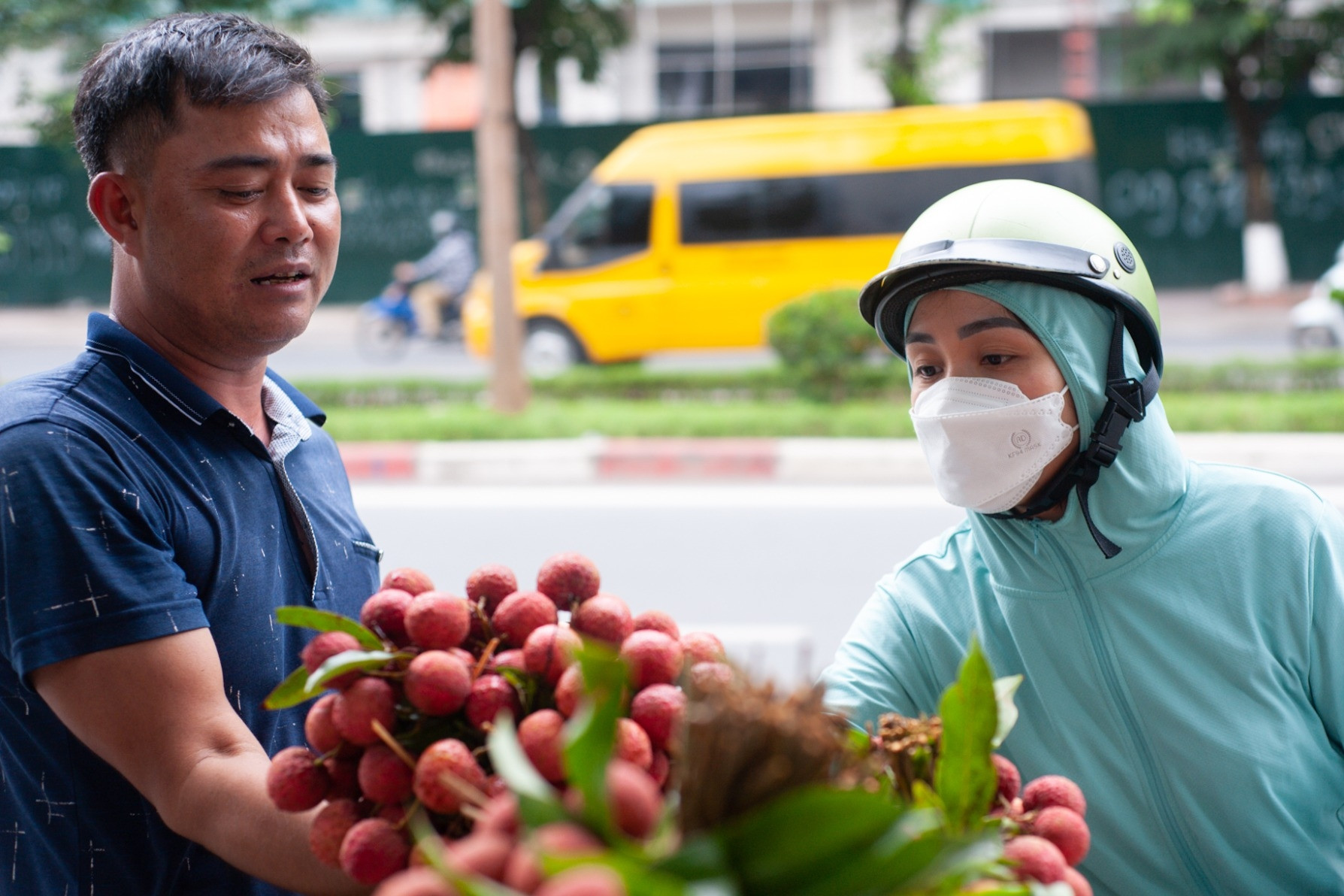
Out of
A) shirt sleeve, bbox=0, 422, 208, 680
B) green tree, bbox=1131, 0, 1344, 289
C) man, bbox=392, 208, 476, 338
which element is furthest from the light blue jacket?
green tree, bbox=1131, 0, 1344, 289

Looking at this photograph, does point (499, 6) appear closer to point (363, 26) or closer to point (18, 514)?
point (18, 514)

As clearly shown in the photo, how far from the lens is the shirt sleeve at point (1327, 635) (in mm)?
1646

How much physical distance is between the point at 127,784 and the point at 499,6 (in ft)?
28.1

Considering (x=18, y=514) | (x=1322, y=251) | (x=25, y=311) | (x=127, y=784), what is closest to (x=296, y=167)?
(x=18, y=514)

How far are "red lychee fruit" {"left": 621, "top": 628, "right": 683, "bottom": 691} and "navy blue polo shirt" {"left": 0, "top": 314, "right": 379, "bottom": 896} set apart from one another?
1.85ft

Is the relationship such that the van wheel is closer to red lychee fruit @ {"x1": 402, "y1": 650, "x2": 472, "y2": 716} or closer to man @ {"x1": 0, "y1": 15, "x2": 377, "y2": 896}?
man @ {"x1": 0, "y1": 15, "x2": 377, "y2": 896}

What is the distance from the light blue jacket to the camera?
5.44ft

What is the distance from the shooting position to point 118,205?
1611mm

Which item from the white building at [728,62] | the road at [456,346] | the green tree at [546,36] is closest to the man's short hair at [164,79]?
the road at [456,346]

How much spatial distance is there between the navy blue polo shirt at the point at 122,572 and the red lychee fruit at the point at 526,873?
73 centimetres

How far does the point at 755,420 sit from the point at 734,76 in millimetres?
12525

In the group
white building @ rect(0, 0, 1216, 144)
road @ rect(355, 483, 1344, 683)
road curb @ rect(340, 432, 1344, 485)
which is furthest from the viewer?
white building @ rect(0, 0, 1216, 144)

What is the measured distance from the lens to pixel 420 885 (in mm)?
796

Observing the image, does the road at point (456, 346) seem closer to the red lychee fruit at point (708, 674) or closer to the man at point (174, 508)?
the man at point (174, 508)
